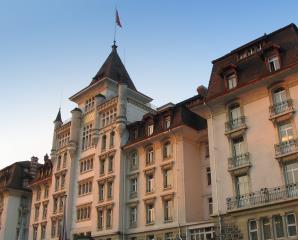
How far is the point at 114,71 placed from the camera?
6194 centimetres

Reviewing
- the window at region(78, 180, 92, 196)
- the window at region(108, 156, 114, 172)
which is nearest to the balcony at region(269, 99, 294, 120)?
the window at region(108, 156, 114, 172)

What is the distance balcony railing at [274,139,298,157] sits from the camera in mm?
31609

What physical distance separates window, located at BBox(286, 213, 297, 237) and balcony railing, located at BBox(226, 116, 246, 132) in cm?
898

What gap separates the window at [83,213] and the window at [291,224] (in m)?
29.1

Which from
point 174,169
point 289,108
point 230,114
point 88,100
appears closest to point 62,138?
point 88,100

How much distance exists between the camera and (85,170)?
55.5 meters

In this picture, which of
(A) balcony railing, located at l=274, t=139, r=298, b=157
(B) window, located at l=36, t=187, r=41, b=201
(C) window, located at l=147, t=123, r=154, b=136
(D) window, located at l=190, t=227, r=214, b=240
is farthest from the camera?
(B) window, located at l=36, t=187, r=41, b=201

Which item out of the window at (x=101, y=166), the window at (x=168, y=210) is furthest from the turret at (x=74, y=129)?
the window at (x=168, y=210)

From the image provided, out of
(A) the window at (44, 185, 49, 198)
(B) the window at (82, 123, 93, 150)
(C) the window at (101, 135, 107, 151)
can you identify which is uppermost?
(B) the window at (82, 123, 93, 150)

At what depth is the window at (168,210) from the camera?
43.0m

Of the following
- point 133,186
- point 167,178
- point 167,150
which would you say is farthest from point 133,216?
point 167,150

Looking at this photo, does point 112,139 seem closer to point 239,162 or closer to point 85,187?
point 85,187

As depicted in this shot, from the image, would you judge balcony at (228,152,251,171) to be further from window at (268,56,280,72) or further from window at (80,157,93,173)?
window at (80,157,93,173)

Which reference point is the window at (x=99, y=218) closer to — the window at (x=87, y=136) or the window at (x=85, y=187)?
the window at (x=85, y=187)
